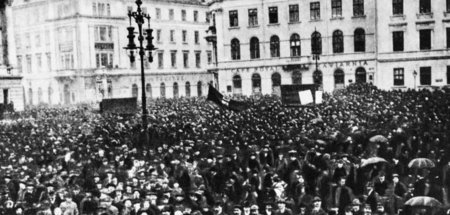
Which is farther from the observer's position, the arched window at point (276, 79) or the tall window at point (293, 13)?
the arched window at point (276, 79)

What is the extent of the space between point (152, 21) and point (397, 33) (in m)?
33.2

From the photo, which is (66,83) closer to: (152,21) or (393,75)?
(152,21)

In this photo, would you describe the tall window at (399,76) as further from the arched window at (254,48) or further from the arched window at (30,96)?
the arched window at (30,96)

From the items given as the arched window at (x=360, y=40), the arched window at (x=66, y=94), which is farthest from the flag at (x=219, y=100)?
the arched window at (x=66, y=94)

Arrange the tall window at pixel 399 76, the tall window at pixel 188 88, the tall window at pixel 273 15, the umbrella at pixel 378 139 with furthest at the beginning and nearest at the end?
the tall window at pixel 188 88, the tall window at pixel 273 15, the tall window at pixel 399 76, the umbrella at pixel 378 139

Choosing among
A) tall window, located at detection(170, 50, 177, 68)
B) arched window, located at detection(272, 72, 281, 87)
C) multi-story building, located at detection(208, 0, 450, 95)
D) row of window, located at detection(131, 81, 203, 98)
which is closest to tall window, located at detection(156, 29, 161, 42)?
tall window, located at detection(170, 50, 177, 68)

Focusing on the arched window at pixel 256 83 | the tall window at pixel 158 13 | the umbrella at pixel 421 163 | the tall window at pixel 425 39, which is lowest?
the umbrella at pixel 421 163

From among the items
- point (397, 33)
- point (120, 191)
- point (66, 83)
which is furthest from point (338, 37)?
point (120, 191)

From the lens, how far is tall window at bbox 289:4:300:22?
51.7m

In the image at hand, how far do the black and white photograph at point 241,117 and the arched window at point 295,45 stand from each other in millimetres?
92

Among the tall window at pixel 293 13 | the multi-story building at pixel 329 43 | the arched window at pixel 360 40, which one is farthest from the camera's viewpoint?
the tall window at pixel 293 13

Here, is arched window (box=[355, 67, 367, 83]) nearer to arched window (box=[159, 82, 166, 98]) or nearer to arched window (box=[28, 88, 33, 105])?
arched window (box=[159, 82, 166, 98])

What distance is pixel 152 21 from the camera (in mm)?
71375

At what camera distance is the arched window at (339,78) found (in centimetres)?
5050
